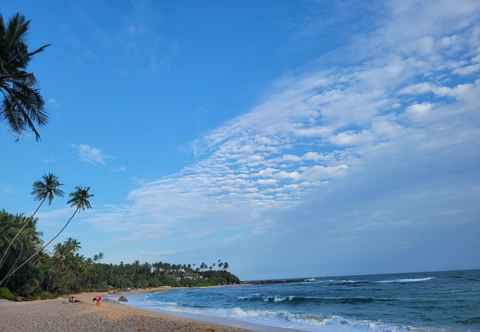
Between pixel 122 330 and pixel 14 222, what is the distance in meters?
34.8

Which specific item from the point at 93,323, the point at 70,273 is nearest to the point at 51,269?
the point at 70,273

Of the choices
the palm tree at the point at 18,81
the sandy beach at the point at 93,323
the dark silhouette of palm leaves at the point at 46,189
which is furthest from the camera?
the dark silhouette of palm leaves at the point at 46,189

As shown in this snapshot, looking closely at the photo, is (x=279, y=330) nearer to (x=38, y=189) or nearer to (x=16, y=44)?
(x=16, y=44)

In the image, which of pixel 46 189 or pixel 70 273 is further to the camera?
pixel 70 273

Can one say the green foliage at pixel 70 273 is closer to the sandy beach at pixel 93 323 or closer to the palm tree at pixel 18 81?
the sandy beach at pixel 93 323

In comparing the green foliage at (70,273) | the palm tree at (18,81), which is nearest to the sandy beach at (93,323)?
the palm tree at (18,81)

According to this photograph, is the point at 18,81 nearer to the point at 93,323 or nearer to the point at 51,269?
the point at 93,323

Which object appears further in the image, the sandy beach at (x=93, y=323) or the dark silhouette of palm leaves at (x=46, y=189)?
the dark silhouette of palm leaves at (x=46, y=189)

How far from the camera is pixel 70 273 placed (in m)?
74.2

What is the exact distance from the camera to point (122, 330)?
15.1 m

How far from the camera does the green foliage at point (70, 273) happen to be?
4329 centimetres

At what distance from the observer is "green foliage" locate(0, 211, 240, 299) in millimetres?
43294

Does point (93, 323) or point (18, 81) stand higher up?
point (18, 81)

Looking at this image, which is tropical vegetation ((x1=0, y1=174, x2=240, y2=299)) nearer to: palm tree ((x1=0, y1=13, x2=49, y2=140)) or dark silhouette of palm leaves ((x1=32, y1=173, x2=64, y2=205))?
dark silhouette of palm leaves ((x1=32, y1=173, x2=64, y2=205))
